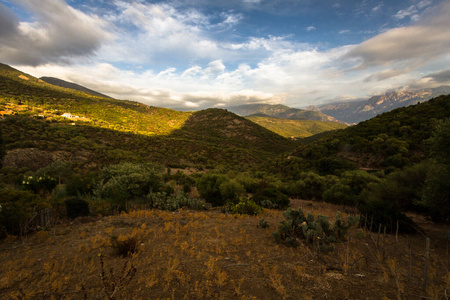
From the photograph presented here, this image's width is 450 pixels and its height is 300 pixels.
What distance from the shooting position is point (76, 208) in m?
11.1

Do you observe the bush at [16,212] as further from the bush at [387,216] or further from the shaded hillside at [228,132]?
the shaded hillside at [228,132]

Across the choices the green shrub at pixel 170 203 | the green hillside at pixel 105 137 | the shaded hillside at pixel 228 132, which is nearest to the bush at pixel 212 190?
the green shrub at pixel 170 203

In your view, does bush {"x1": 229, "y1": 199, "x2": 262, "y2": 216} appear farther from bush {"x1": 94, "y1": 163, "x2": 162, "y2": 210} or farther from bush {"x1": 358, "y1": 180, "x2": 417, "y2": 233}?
bush {"x1": 94, "y1": 163, "x2": 162, "y2": 210}

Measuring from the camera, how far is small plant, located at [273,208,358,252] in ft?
25.2

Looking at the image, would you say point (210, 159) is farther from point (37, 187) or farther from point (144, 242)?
point (144, 242)

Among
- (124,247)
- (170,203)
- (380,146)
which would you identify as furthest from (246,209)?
(380,146)

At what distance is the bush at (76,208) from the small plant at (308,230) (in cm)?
1101

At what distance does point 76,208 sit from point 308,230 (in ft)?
41.4

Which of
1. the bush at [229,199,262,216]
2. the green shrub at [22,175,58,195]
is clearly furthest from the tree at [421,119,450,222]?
the green shrub at [22,175,58,195]

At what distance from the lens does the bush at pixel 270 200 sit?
17.2 meters

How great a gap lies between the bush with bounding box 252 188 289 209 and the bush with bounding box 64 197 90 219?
12.9 meters

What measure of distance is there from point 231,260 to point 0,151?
20458 mm

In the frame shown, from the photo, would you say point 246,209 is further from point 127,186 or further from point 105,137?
point 105,137

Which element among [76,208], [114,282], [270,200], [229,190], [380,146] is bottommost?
[270,200]
